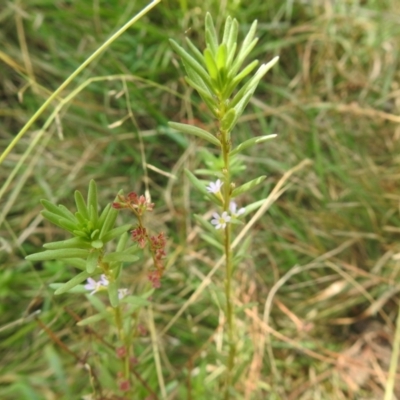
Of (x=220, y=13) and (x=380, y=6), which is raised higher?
(x=220, y=13)

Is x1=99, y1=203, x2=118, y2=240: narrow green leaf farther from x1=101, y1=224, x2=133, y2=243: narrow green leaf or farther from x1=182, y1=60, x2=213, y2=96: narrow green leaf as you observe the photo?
x1=182, y1=60, x2=213, y2=96: narrow green leaf

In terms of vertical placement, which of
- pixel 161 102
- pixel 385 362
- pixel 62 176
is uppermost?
pixel 161 102

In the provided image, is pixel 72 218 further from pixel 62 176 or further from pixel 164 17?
pixel 164 17

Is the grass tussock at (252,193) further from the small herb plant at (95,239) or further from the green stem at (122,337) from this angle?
the small herb plant at (95,239)

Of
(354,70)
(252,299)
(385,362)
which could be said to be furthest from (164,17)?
(385,362)

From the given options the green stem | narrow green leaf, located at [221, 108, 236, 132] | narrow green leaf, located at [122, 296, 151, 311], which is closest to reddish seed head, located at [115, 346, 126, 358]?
the green stem

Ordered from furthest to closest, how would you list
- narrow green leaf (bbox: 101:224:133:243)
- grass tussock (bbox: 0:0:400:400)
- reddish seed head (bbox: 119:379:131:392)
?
grass tussock (bbox: 0:0:400:400) < reddish seed head (bbox: 119:379:131:392) < narrow green leaf (bbox: 101:224:133:243)
